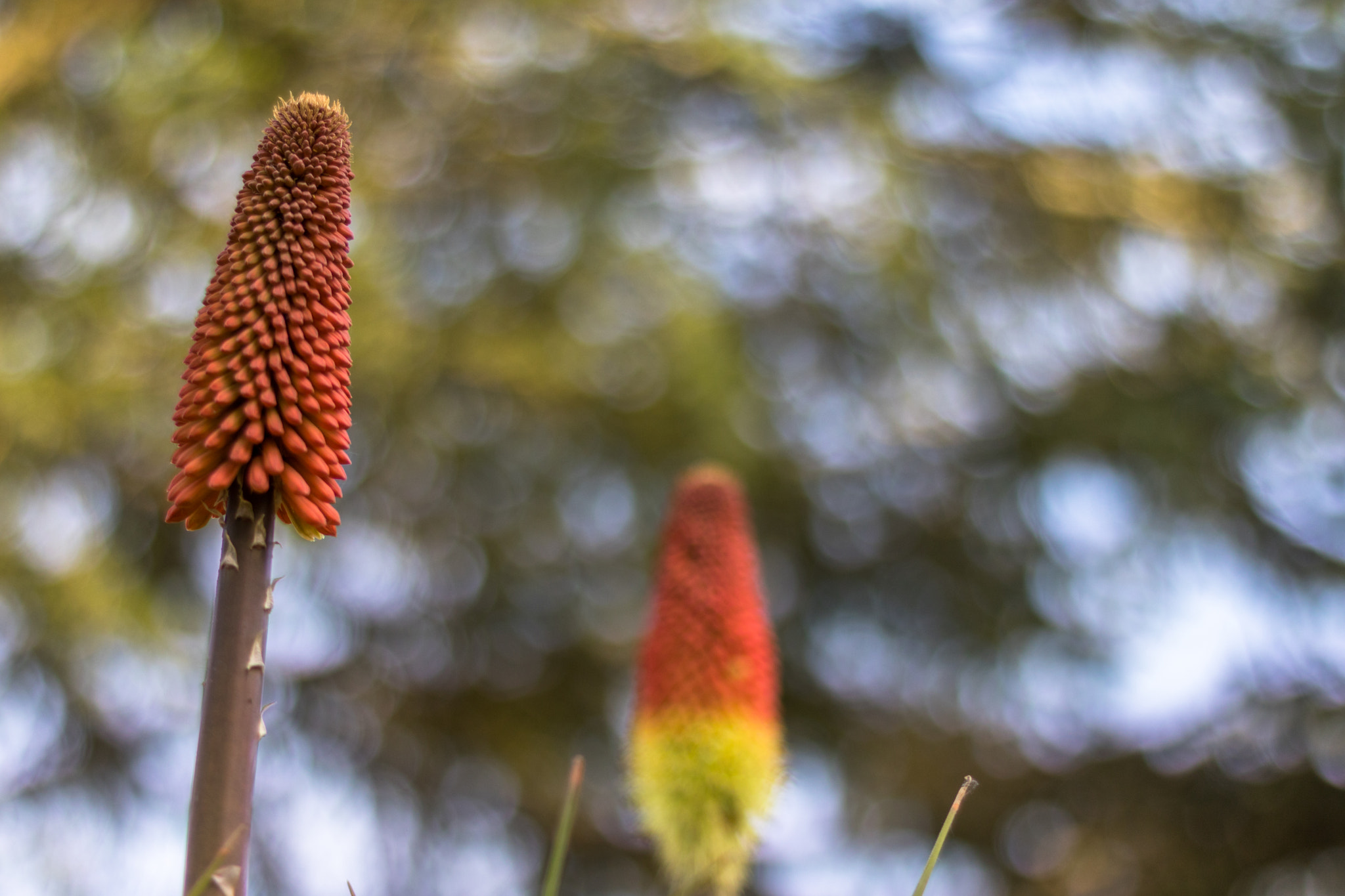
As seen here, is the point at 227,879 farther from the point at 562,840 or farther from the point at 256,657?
the point at 562,840

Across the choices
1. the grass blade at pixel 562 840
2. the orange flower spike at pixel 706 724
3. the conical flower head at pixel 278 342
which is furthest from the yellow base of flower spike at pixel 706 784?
the conical flower head at pixel 278 342

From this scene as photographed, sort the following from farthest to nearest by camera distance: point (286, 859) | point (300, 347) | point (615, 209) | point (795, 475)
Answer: point (795, 475), point (615, 209), point (286, 859), point (300, 347)

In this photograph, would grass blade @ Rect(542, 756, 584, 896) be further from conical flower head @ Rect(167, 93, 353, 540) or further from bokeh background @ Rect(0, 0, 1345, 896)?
bokeh background @ Rect(0, 0, 1345, 896)

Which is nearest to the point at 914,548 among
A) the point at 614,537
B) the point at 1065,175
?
the point at 614,537

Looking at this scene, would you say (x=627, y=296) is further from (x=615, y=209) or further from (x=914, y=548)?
(x=914, y=548)

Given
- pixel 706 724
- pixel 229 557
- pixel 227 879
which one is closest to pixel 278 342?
pixel 229 557

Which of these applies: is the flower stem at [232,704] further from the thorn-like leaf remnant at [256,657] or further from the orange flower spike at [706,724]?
the orange flower spike at [706,724]
